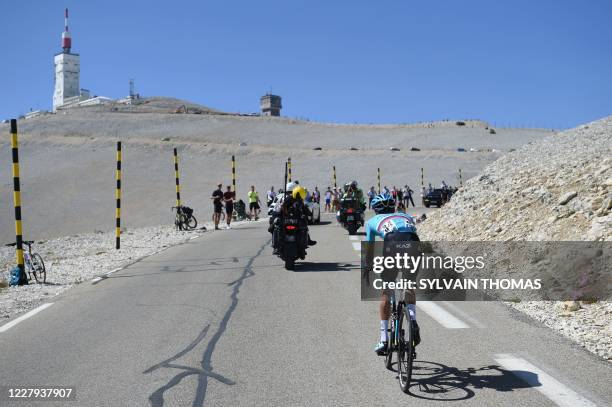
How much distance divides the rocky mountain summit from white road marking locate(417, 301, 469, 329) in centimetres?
114

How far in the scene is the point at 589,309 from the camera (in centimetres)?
875

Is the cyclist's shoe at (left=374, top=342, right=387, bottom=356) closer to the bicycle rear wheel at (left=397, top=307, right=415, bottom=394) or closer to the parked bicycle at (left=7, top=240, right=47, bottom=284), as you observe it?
the bicycle rear wheel at (left=397, top=307, right=415, bottom=394)

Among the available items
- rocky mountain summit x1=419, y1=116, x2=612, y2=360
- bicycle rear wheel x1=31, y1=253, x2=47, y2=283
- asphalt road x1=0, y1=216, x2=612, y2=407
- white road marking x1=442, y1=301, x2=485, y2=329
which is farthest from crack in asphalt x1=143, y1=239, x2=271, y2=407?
bicycle rear wheel x1=31, y1=253, x2=47, y2=283

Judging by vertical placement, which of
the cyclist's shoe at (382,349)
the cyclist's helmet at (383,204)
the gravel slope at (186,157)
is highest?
the gravel slope at (186,157)

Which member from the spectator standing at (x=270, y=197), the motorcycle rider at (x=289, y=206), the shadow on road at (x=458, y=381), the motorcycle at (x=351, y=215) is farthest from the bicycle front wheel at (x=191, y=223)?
the shadow on road at (x=458, y=381)

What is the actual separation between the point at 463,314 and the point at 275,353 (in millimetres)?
3196

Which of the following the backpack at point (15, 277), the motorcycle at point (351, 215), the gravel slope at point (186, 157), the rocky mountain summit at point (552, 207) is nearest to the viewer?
the rocky mountain summit at point (552, 207)

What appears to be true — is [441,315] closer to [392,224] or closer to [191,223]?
[392,224]

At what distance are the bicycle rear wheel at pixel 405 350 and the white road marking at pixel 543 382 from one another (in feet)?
3.69

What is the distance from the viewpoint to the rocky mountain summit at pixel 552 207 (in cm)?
859

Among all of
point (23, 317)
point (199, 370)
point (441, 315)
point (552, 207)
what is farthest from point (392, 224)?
point (552, 207)

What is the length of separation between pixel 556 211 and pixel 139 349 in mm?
8978

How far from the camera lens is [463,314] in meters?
9.00

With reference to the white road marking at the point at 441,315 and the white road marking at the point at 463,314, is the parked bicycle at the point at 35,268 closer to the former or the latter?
the white road marking at the point at 441,315
